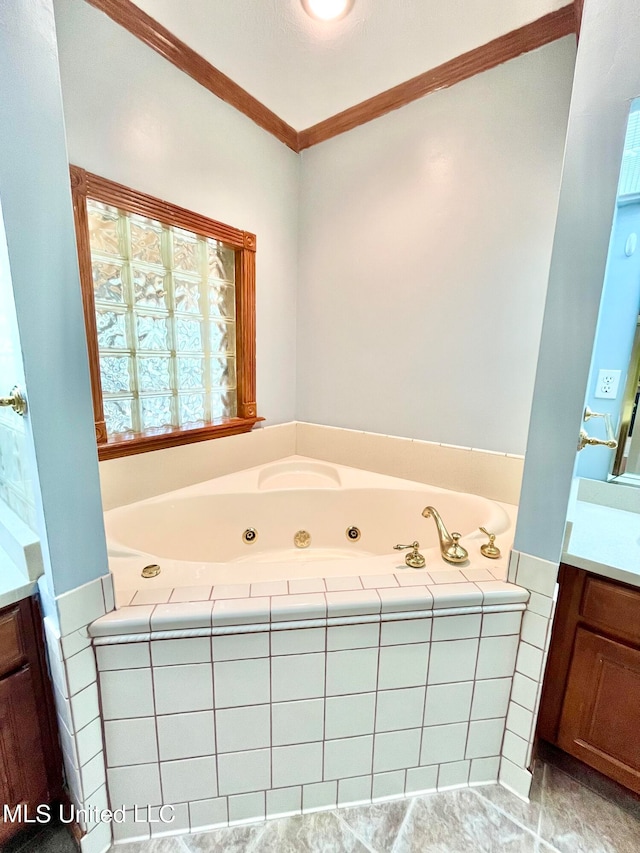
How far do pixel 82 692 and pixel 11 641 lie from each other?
0.69ft

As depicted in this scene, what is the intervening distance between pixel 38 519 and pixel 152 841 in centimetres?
96

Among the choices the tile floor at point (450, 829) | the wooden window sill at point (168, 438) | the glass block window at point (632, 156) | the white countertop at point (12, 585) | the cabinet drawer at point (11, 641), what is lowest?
the tile floor at point (450, 829)

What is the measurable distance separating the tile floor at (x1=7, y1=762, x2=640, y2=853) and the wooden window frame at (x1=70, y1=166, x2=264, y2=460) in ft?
4.08

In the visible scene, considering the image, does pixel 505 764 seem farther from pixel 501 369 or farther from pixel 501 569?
pixel 501 369

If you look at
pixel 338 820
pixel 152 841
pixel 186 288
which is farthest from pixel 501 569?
pixel 186 288

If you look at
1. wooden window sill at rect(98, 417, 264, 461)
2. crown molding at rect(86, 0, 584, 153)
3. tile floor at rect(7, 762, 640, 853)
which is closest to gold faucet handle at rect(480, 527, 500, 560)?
tile floor at rect(7, 762, 640, 853)

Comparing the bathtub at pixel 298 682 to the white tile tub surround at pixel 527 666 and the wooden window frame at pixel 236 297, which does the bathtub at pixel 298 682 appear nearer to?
the white tile tub surround at pixel 527 666

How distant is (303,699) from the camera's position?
3.14ft

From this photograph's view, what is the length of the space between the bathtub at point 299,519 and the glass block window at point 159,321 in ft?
1.32

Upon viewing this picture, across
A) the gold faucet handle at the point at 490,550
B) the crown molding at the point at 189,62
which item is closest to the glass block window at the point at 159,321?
the crown molding at the point at 189,62

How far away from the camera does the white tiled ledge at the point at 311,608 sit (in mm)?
860

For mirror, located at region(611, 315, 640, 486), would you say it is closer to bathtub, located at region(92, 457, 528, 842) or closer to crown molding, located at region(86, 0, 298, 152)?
bathtub, located at region(92, 457, 528, 842)

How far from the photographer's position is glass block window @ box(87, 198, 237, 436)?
56.8 inches

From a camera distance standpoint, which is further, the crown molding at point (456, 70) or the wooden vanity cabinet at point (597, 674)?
the crown molding at point (456, 70)
